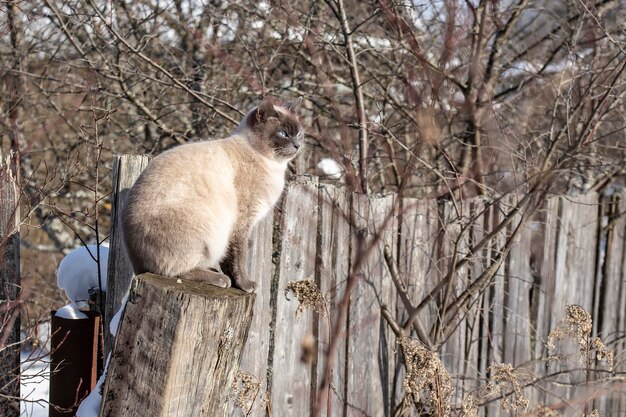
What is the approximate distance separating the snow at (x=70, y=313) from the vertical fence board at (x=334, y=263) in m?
1.25

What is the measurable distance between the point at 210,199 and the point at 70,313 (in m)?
0.98

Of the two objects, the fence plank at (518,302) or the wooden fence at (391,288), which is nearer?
the wooden fence at (391,288)

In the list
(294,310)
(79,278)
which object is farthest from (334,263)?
(79,278)

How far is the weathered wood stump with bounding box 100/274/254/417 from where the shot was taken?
213cm

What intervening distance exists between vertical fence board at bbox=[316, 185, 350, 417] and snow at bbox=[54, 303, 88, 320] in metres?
1.25

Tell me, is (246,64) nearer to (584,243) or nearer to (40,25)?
(40,25)

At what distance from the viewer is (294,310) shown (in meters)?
3.54

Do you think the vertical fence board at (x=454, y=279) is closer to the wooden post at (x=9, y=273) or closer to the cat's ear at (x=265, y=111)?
the cat's ear at (x=265, y=111)

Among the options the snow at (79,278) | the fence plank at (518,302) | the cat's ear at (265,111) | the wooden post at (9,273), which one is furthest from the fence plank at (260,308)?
the fence plank at (518,302)

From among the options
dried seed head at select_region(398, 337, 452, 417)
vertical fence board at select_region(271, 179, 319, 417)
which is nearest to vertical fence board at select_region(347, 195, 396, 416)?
vertical fence board at select_region(271, 179, 319, 417)

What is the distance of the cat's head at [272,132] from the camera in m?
3.27

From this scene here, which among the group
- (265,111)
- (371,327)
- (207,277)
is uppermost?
(265,111)

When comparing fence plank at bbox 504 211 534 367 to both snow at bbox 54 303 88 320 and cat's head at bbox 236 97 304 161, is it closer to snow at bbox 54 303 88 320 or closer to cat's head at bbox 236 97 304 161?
cat's head at bbox 236 97 304 161

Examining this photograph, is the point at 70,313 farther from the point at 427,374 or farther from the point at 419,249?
the point at 419,249
